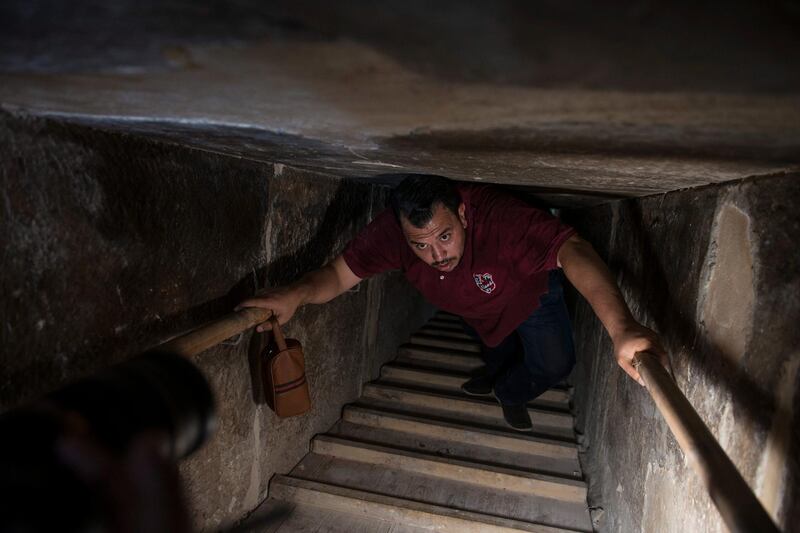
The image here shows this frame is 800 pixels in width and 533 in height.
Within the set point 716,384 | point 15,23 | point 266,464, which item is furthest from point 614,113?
point 266,464

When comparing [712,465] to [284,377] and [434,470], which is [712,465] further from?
[434,470]

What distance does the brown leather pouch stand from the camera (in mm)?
1950

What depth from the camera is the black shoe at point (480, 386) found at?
11.9ft

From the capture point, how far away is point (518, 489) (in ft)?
8.64

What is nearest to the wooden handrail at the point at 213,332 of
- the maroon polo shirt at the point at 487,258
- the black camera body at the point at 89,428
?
the black camera body at the point at 89,428

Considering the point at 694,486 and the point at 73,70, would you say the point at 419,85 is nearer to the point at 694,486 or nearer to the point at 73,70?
the point at 73,70

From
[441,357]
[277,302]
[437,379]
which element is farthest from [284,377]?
[441,357]

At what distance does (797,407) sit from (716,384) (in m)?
0.37

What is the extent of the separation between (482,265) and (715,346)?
1.22 metres

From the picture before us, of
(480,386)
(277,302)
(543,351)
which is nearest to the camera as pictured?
(277,302)

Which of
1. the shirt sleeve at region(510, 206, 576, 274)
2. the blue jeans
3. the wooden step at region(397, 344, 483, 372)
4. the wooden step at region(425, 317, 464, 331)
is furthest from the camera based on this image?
the wooden step at region(425, 317, 464, 331)

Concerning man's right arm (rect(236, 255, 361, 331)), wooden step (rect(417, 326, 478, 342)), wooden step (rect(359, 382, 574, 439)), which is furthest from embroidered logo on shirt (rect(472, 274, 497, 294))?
wooden step (rect(417, 326, 478, 342))

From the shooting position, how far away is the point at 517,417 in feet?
10.6

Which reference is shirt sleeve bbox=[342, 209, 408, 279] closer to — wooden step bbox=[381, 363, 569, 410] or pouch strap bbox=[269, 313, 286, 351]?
pouch strap bbox=[269, 313, 286, 351]
